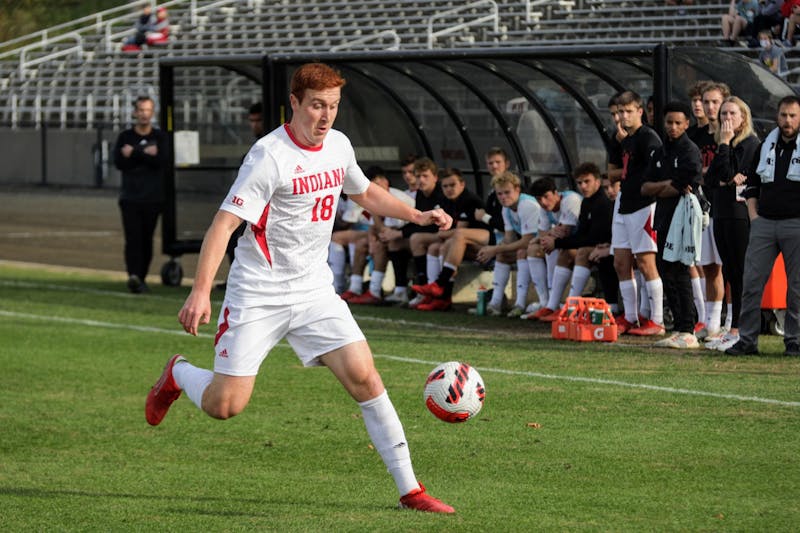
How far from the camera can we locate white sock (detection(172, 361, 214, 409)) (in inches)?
270

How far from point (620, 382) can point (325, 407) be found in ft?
7.14

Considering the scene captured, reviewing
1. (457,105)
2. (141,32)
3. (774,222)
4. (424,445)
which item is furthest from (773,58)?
(141,32)

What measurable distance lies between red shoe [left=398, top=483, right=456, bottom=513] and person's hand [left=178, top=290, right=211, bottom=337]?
1.22 m

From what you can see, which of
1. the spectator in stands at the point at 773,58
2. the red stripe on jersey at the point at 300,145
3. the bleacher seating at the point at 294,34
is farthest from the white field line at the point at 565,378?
the bleacher seating at the point at 294,34

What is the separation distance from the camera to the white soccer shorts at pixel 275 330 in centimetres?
656

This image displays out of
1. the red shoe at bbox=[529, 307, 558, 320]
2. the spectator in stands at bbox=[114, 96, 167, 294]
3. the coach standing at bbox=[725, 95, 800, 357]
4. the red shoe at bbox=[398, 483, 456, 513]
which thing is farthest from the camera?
the spectator in stands at bbox=[114, 96, 167, 294]

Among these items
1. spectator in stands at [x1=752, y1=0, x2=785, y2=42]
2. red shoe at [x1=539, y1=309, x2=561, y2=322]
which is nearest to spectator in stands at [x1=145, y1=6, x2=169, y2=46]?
spectator in stands at [x1=752, y1=0, x2=785, y2=42]

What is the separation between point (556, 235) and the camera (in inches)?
564

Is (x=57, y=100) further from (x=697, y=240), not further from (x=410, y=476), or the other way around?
(x=410, y=476)

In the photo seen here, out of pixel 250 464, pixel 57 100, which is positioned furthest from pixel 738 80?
pixel 57 100

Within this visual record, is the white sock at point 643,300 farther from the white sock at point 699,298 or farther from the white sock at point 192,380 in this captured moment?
the white sock at point 192,380

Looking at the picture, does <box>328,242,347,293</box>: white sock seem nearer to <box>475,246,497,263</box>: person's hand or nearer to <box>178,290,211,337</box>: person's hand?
<box>475,246,497,263</box>: person's hand

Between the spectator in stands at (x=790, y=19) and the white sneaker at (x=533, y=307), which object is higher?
the spectator in stands at (x=790, y=19)

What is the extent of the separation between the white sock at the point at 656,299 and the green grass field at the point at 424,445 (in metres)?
0.48
